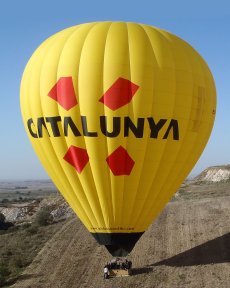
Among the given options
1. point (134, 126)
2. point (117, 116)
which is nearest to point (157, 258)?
point (134, 126)

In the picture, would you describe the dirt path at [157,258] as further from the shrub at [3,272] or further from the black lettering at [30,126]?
the black lettering at [30,126]

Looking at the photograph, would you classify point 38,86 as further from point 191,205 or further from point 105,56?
point 191,205

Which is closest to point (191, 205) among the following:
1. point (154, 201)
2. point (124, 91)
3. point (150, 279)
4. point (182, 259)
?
point (182, 259)

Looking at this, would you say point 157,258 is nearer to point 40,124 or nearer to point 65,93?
point 40,124

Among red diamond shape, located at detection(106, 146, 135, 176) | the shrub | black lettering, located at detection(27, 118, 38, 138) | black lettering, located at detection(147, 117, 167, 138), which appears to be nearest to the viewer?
black lettering, located at detection(147, 117, 167, 138)

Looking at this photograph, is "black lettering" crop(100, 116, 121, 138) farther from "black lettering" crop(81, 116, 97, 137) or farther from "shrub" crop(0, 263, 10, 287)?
"shrub" crop(0, 263, 10, 287)

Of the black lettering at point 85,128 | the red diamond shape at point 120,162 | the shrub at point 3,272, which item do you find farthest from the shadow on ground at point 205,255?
the black lettering at point 85,128

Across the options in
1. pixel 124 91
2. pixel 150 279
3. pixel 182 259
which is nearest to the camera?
pixel 124 91

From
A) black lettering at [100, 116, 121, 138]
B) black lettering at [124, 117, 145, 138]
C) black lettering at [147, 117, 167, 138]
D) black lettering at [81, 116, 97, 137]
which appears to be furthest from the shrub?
black lettering at [147, 117, 167, 138]
